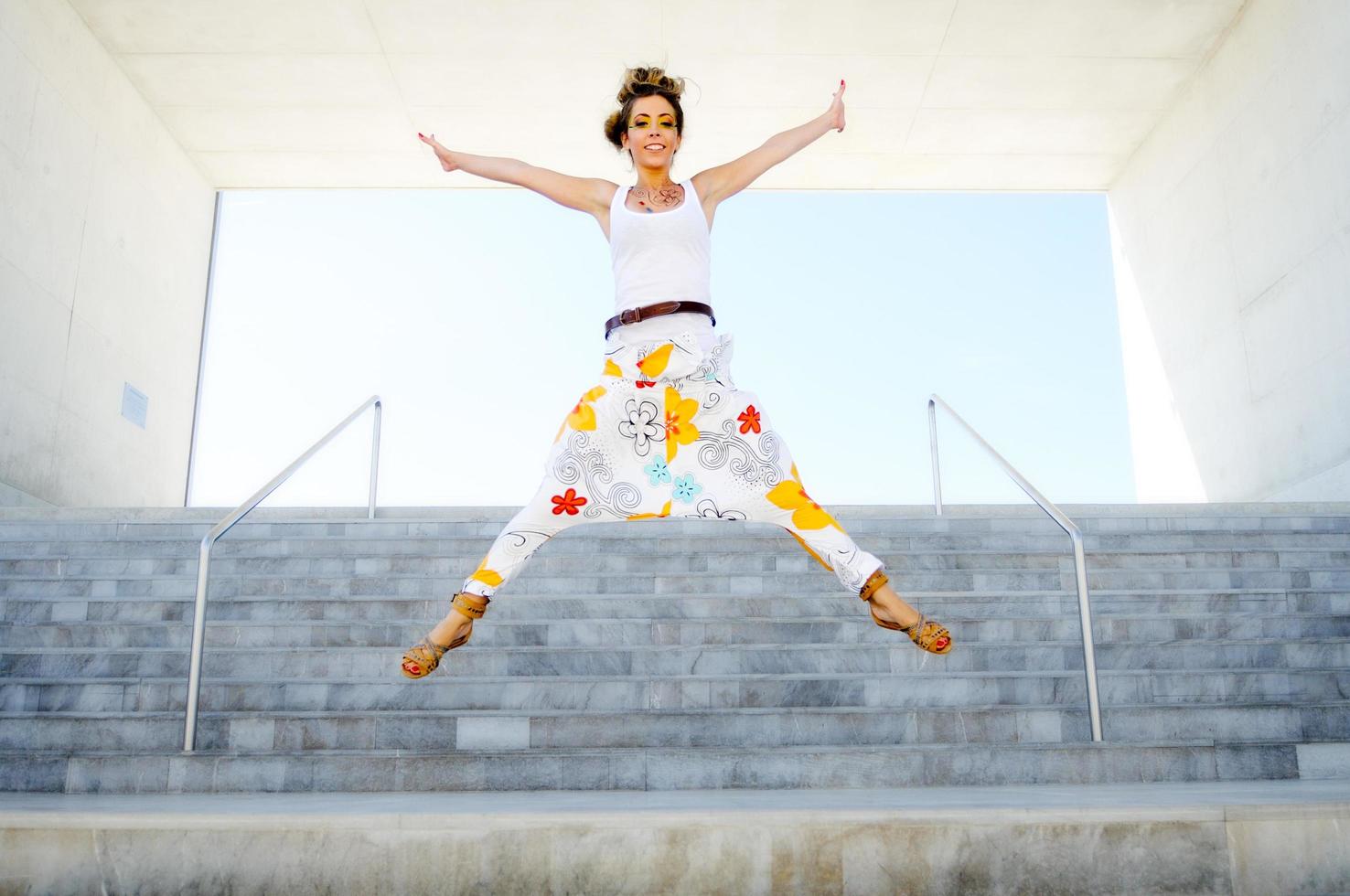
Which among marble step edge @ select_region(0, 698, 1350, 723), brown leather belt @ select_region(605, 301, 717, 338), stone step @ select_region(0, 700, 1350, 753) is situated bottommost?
stone step @ select_region(0, 700, 1350, 753)

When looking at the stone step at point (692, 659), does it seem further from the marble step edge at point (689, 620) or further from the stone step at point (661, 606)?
the stone step at point (661, 606)

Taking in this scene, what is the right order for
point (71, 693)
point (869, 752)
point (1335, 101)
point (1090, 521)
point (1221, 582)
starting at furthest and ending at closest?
point (1335, 101) → point (1090, 521) → point (1221, 582) → point (71, 693) → point (869, 752)

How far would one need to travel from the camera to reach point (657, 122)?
11.4 ft

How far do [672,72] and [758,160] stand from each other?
6.22 m

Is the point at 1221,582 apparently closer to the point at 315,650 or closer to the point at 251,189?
the point at 315,650

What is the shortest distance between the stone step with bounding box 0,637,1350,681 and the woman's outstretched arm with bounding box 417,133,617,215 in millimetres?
1653

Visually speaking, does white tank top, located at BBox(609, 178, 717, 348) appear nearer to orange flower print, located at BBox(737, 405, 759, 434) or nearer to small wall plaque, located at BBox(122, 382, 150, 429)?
orange flower print, located at BBox(737, 405, 759, 434)

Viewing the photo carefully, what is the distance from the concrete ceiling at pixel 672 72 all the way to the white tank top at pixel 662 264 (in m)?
5.84

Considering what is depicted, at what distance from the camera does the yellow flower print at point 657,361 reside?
3.14 m

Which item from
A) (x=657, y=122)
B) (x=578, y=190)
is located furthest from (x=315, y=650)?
(x=657, y=122)

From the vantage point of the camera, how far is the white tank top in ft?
10.6

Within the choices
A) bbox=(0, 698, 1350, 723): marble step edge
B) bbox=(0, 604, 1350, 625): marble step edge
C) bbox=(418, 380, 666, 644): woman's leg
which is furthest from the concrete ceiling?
bbox=(418, 380, 666, 644): woman's leg

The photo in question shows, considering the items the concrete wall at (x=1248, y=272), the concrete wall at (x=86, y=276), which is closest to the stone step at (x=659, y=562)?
the concrete wall at (x=1248, y=272)

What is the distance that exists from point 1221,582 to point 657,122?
3480 millimetres
